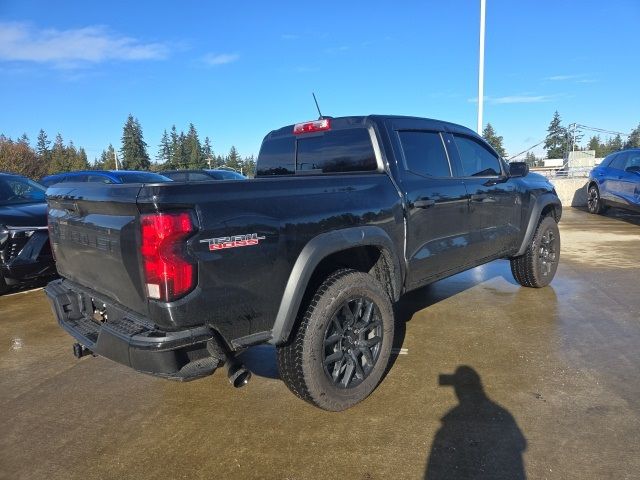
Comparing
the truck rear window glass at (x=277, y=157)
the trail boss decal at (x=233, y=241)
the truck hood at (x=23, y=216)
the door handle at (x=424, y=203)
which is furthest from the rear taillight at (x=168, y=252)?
the truck hood at (x=23, y=216)

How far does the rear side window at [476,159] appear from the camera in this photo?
4367 millimetres

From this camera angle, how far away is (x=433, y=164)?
3941mm

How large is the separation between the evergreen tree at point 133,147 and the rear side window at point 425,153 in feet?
253

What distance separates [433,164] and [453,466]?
92.8 inches

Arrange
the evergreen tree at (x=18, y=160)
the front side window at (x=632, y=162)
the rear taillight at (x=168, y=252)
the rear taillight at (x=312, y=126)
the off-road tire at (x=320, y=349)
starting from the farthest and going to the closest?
the evergreen tree at (x=18, y=160), the front side window at (x=632, y=162), the rear taillight at (x=312, y=126), the off-road tire at (x=320, y=349), the rear taillight at (x=168, y=252)

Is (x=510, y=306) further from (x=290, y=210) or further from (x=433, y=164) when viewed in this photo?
(x=290, y=210)

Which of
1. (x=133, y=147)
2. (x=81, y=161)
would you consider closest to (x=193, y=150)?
(x=133, y=147)

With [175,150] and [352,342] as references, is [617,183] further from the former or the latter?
[175,150]

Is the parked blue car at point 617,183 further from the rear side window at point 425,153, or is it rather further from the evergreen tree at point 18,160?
the evergreen tree at point 18,160

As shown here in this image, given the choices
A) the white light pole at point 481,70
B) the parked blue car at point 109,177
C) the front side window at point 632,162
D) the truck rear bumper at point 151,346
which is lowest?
the truck rear bumper at point 151,346

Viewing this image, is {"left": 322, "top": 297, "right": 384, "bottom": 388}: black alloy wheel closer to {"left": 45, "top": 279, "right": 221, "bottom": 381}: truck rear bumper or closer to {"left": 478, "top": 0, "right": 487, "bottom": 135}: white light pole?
{"left": 45, "top": 279, "right": 221, "bottom": 381}: truck rear bumper

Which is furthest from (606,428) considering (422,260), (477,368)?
(422,260)

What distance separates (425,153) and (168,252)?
2442 millimetres

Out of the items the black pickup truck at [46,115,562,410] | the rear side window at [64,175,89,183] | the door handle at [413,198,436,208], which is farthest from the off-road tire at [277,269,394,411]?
the rear side window at [64,175,89,183]
